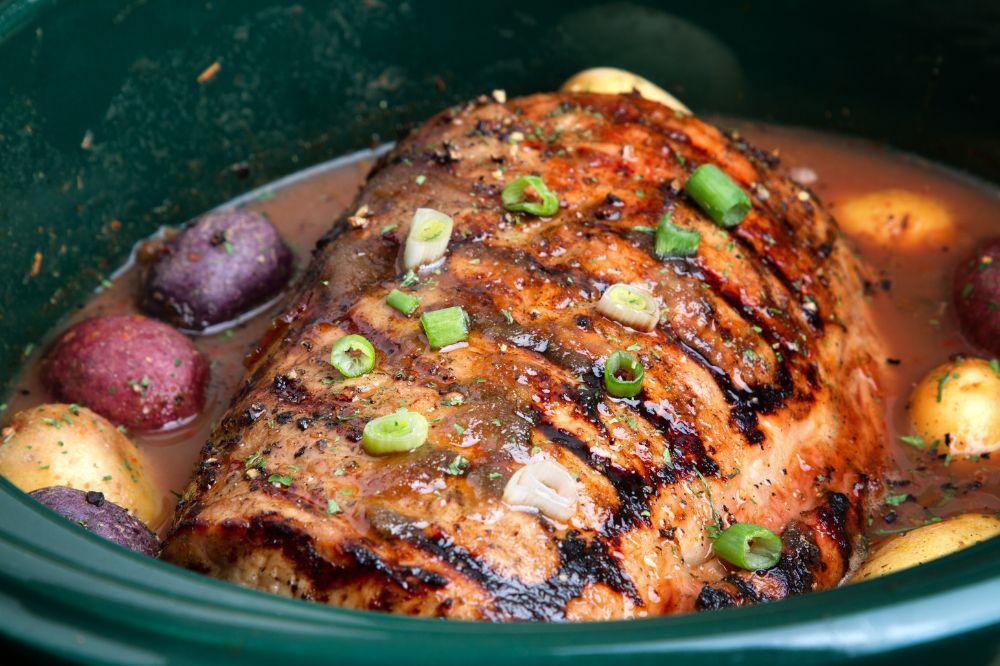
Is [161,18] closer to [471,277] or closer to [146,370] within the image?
[146,370]

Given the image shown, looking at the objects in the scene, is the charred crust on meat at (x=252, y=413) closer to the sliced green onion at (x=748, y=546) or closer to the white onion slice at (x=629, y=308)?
the white onion slice at (x=629, y=308)

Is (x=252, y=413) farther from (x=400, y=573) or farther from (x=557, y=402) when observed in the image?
(x=557, y=402)

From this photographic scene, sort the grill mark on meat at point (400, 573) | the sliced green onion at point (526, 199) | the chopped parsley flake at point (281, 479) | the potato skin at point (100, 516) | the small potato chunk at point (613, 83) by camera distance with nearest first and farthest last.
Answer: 1. the grill mark on meat at point (400, 573)
2. the chopped parsley flake at point (281, 479)
3. the potato skin at point (100, 516)
4. the sliced green onion at point (526, 199)
5. the small potato chunk at point (613, 83)

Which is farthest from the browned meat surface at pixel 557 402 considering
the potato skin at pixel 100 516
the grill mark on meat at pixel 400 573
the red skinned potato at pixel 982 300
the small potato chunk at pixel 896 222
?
the small potato chunk at pixel 896 222

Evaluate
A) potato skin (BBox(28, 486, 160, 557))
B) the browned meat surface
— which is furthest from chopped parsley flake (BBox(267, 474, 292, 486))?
potato skin (BBox(28, 486, 160, 557))

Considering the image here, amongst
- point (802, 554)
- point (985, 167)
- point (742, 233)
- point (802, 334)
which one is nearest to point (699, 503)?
point (802, 554)
